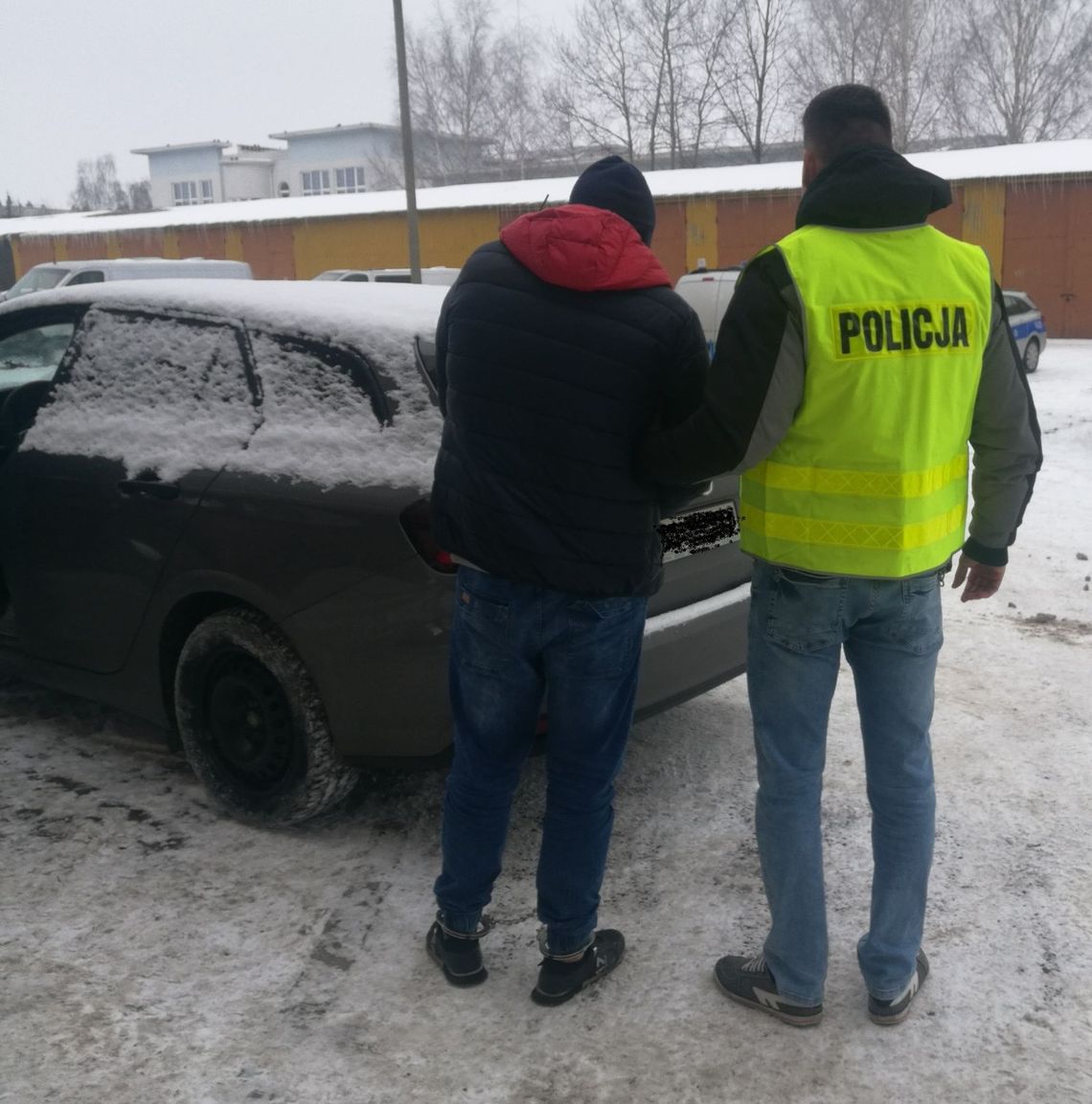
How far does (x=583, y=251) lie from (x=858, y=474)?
0.72 meters

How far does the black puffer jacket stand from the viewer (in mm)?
2457

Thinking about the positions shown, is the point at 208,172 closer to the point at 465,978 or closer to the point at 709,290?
the point at 709,290

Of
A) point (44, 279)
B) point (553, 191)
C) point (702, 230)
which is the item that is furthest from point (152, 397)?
point (553, 191)

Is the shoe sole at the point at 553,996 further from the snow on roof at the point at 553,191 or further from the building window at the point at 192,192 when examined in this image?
the building window at the point at 192,192

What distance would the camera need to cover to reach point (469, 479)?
2.60 m

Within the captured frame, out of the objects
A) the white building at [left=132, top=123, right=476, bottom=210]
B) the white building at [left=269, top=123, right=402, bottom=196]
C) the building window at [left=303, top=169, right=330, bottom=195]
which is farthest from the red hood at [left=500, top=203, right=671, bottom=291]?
the building window at [left=303, top=169, right=330, bottom=195]

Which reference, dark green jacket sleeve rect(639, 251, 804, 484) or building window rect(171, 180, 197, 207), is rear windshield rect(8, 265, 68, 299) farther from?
building window rect(171, 180, 197, 207)

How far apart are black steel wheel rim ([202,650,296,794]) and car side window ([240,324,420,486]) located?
61 cm

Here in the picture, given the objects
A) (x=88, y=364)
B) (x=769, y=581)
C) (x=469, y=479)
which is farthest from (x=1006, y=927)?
(x=88, y=364)

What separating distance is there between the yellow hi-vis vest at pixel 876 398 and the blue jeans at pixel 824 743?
84mm

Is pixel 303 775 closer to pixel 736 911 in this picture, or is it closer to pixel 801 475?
pixel 736 911

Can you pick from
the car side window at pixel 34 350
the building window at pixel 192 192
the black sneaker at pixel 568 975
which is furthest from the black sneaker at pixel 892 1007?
the building window at pixel 192 192

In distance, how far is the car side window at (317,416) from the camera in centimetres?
324

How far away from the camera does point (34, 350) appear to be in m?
4.58
